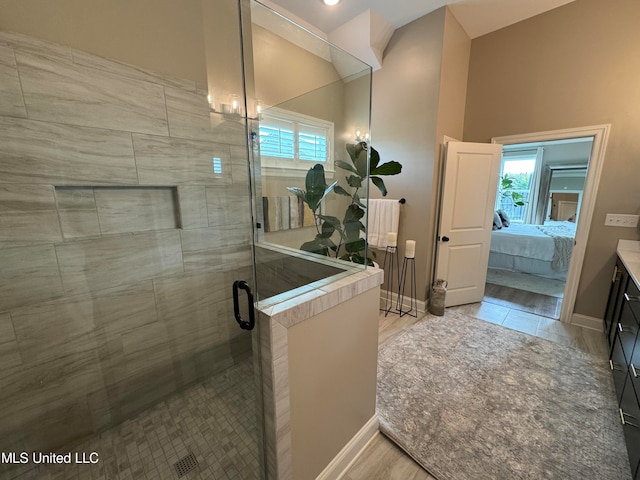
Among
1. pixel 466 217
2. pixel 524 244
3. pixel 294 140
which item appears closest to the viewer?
pixel 294 140

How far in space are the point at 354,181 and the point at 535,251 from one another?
12.2 ft

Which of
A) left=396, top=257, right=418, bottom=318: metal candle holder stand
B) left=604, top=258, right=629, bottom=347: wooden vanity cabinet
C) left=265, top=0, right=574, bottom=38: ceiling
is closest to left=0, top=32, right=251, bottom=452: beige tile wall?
left=265, top=0, right=574, bottom=38: ceiling

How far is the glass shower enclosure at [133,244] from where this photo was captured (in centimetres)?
119

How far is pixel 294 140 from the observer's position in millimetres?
2145

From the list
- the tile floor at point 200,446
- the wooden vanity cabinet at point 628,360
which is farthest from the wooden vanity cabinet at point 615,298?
the tile floor at point 200,446

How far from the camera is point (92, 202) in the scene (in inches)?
54.6

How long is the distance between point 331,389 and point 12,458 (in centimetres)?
166

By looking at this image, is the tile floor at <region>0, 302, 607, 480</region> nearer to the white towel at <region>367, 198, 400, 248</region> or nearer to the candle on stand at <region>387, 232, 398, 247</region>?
the candle on stand at <region>387, 232, 398, 247</region>

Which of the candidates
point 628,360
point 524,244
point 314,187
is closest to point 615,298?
point 628,360

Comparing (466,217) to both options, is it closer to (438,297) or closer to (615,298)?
(438,297)

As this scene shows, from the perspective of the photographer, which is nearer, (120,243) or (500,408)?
(120,243)

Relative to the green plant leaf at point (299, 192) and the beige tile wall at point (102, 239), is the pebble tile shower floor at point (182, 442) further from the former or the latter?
the green plant leaf at point (299, 192)

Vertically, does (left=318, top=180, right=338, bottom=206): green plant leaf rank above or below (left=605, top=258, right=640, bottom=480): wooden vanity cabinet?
above

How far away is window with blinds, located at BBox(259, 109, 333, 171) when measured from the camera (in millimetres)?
2020
